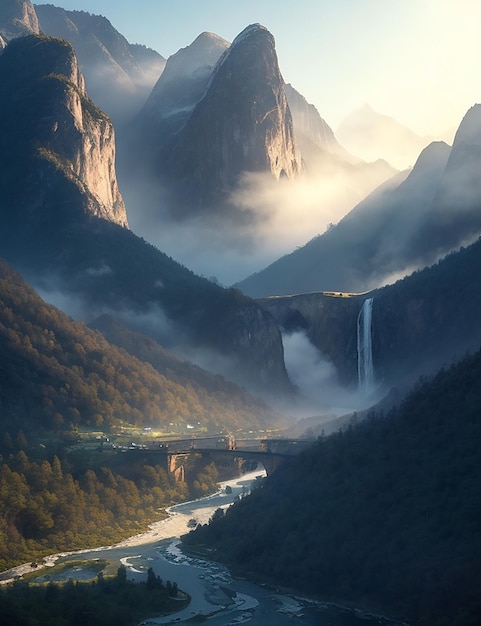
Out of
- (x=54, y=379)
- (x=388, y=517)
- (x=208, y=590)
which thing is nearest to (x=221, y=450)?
(x=54, y=379)

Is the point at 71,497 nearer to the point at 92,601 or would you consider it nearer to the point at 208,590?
the point at 208,590

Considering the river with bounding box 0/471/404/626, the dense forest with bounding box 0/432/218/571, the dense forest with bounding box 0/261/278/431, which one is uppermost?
the dense forest with bounding box 0/261/278/431

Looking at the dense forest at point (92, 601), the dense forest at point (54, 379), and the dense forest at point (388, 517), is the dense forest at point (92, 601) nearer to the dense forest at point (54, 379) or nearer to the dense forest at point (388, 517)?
the dense forest at point (388, 517)

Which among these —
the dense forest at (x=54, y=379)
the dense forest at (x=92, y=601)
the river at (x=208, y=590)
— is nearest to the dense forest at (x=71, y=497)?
the river at (x=208, y=590)

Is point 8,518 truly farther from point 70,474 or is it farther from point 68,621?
point 68,621

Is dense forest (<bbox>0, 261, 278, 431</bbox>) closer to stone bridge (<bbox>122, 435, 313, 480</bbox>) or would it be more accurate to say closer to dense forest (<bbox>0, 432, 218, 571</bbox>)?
dense forest (<bbox>0, 432, 218, 571</bbox>)

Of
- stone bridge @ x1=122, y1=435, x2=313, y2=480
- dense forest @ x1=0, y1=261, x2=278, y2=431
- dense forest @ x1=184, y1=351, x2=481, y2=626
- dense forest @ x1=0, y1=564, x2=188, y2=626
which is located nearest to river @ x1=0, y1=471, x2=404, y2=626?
dense forest @ x1=0, y1=564, x2=188, y2=626

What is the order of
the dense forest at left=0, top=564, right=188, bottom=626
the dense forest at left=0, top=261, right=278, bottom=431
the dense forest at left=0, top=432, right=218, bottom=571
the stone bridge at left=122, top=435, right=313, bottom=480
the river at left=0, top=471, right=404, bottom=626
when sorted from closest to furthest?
the dense forest at left=0, top=564, right=188, bottom=626
the river at left=0, top=471, right=404, bottom=626
the dense forest at left=0, top=432, right=218, bottom=571
the stone bridge at left=122, top=435, right=313, bottom=480
the dense forest at left=0, top=261, right=278, bottom=431
